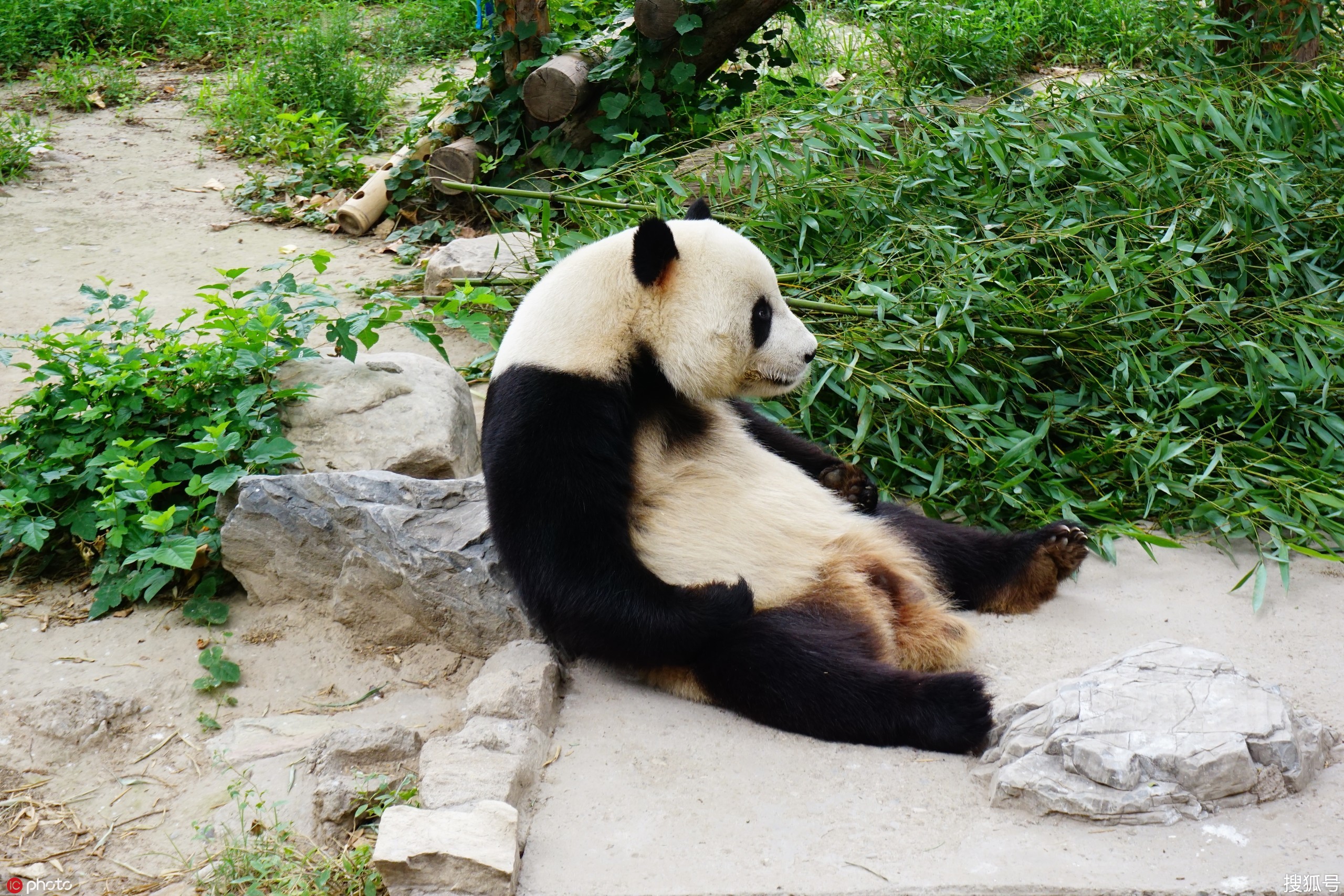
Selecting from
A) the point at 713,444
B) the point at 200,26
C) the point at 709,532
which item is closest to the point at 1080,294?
the point at 713,444

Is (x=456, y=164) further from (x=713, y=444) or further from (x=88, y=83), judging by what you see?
(x=88, y=83)

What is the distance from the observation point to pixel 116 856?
2514 millimetres

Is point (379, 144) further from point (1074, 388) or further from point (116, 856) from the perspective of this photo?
point (116, 856)

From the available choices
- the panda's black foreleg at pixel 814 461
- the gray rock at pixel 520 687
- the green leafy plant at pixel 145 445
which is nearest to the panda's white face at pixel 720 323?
the panda's black foreleg at pixel 814 461

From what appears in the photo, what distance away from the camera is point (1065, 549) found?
324 cm

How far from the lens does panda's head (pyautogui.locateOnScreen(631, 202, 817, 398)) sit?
2.87 m

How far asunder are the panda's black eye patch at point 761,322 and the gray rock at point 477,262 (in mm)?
2355

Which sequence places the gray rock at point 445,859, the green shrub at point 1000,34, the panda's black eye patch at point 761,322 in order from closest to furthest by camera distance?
1. the gray rock at point 445,859
2. the panda's black eye patch at point 761,322
3. the green shrub at point 1000,34

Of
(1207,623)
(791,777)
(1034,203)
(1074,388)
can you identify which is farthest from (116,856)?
(1034,203)

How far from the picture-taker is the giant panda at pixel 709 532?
264 centimetres

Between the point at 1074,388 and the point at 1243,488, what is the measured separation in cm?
73

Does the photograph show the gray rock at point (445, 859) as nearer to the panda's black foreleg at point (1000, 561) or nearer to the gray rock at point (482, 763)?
the gray rock at point (482, 763)

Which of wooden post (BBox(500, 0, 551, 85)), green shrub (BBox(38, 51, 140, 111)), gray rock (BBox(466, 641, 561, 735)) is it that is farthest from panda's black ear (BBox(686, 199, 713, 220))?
green shrub (BBox(38, 51, 140, 111))

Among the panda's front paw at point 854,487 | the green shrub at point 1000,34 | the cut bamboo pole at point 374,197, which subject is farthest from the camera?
the green shrub at point 1000,34
